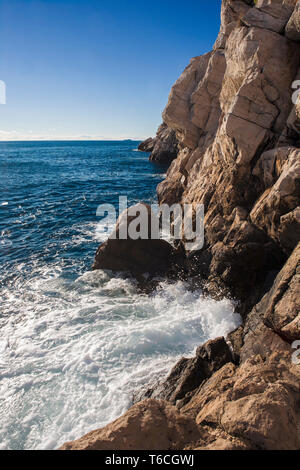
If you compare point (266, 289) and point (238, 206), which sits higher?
point (238, 206)

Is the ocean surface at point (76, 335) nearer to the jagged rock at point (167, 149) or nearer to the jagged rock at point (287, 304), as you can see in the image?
the jagged rock at point (287, 304)

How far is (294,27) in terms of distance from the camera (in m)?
11.7

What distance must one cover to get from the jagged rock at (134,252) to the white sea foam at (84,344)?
1.02m

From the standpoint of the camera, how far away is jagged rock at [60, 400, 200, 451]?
13.7ft

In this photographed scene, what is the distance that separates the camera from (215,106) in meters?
19.5

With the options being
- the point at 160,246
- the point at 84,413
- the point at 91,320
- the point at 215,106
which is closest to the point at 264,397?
the point at 84,413

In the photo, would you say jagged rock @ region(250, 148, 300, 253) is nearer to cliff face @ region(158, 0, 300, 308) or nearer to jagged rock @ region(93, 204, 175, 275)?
cliff face @ region(158, 0, 300, 308)

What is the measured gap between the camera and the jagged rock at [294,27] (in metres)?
11.2

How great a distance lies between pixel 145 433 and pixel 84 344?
7483 millimetres

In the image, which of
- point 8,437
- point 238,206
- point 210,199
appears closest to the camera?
point 8,437

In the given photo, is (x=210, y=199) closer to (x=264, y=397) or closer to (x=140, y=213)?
(x=140, y=213)

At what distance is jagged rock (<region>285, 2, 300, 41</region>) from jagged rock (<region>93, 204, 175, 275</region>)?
445 inches

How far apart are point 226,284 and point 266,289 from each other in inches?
80.6

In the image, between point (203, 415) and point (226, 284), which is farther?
point (226, 284)
